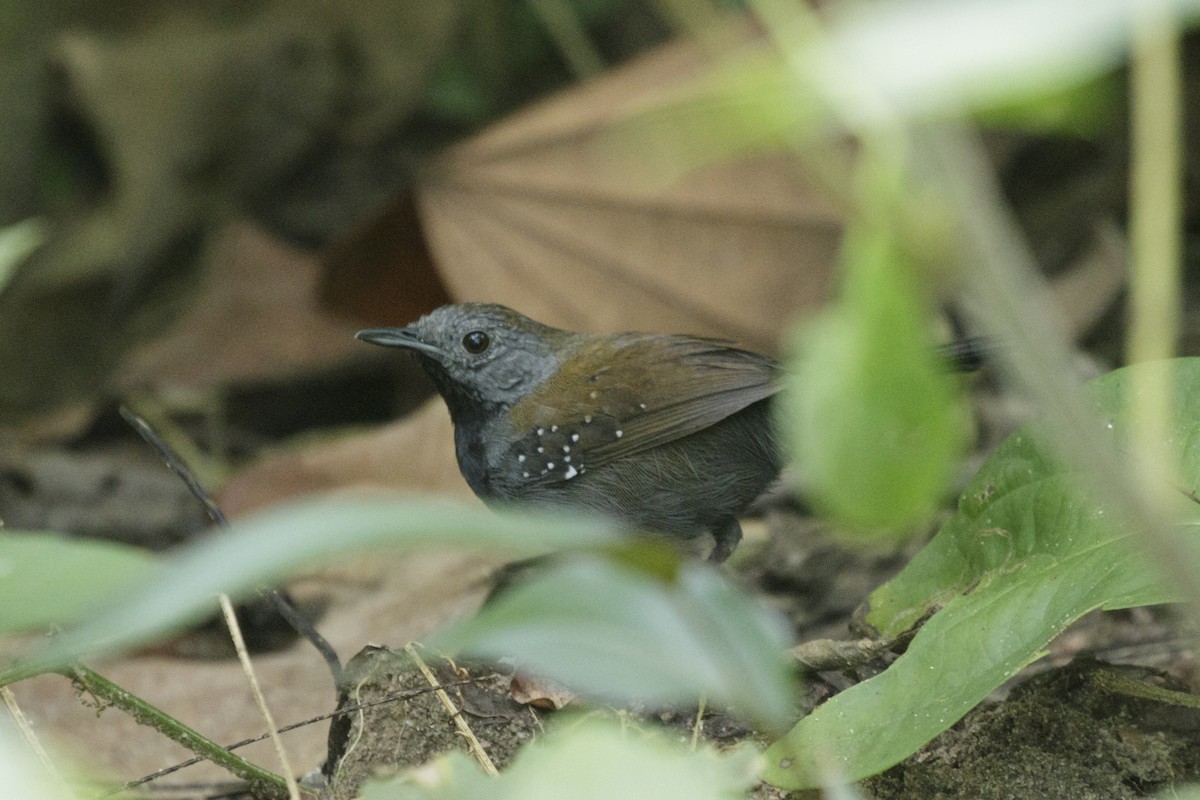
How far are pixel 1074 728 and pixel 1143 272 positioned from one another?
150 centimetres

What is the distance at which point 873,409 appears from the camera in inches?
39.9

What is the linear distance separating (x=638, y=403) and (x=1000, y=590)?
1.69 meters

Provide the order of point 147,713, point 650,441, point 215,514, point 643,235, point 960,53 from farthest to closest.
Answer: point 643,235, point 650,441, point 215,514, point 147,713, point 960,53

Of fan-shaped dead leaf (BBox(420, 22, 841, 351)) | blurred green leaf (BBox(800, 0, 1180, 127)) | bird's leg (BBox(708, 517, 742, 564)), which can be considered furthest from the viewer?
fan-shaped dead leaf (BBox(420, 22, 841, 351))

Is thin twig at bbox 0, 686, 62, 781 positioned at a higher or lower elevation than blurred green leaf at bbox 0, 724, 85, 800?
lower

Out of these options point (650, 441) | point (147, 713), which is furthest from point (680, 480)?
point (147, 713)

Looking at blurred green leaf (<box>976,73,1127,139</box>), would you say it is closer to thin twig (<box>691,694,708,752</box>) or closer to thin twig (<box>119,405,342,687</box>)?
thin twig (<box>691,694,708,752</box>)

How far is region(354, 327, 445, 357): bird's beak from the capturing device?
4375mm

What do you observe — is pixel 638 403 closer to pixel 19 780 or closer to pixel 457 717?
pixel 457 717

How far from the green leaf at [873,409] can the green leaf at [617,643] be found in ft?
0.92

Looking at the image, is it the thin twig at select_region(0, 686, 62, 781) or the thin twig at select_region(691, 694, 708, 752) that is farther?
the thin twig at select_region(691, 694, 708, 752)

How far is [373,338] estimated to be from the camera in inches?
172

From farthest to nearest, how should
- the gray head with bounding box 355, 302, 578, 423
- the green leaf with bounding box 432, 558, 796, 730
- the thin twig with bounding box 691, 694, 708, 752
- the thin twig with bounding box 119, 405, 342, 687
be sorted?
the gray head with bounding box 355, 302, 578, 423, the thin twig with bounding box 119, 405, 342, 687, the thin twig with bounding box 691, 694, 708, 752, the green leaf with bounding box 432, 558, 796, 730

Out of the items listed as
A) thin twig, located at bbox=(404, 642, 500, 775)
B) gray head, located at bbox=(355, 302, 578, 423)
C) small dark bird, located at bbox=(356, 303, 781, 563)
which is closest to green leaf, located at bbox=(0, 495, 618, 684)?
thin twig, located at bbox=(404, 642, 500, 775)
